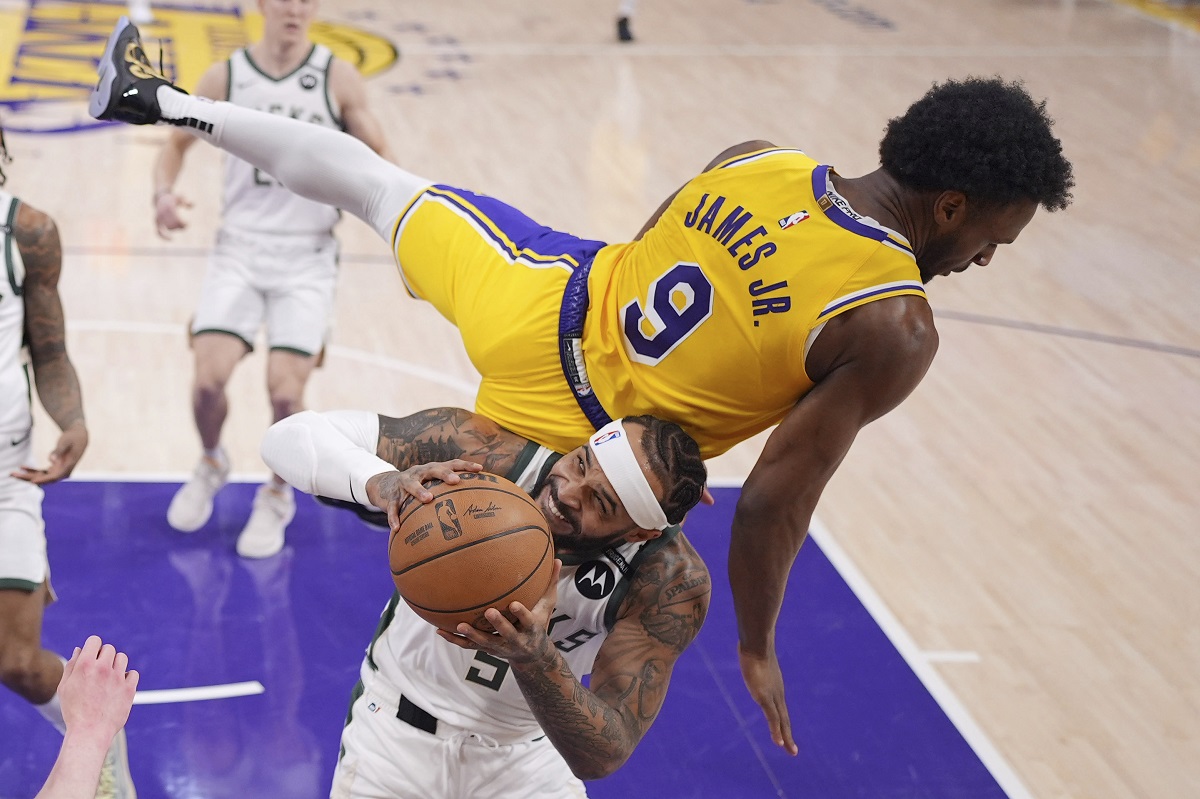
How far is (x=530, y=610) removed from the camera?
8.33 feet

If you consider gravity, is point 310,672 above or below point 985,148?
below

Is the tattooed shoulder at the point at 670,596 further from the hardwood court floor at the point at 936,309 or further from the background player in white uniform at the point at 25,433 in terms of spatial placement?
the hardwood court floor at the point at 936,309

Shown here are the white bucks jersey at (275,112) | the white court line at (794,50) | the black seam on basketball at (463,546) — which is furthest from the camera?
the white court line at (794,50)

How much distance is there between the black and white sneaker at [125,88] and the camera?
3.55 m

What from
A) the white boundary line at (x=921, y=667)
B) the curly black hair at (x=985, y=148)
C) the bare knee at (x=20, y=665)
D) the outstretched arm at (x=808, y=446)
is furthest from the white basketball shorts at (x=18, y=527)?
the white boundary line at (x=921, y=667)

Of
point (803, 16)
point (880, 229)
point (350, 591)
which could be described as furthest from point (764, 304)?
point (803, 16)

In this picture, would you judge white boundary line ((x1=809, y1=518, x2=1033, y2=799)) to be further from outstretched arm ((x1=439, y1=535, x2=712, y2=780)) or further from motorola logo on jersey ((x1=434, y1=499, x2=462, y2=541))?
motorola logo on jersey ((x1=434, y1=499, x2=462, y2=541))

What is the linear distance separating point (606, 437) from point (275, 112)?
10.9ft

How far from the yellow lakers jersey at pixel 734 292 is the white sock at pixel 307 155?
72 centimetres

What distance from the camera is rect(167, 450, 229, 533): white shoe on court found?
5.48m

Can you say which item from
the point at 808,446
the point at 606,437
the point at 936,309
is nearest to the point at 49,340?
the point at 606,437

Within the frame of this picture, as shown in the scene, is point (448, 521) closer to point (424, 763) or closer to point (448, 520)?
point (448, 520)

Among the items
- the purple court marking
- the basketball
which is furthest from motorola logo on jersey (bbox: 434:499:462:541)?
the purple court marking

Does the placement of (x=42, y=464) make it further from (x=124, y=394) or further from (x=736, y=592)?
(x=736, y=592)
